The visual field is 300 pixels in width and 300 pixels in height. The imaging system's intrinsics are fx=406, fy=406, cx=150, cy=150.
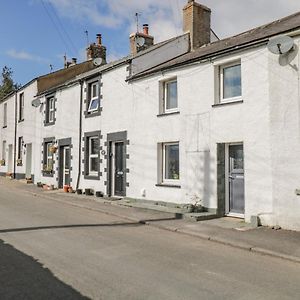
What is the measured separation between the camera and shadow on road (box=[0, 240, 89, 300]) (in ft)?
17.6

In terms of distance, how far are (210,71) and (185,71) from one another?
1167mm

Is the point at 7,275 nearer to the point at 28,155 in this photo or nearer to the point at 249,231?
the point at 249,231

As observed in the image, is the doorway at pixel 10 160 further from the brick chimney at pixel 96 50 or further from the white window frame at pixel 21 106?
the brick chimney at pixel 96 50

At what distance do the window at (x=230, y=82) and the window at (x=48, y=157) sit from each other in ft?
39.6

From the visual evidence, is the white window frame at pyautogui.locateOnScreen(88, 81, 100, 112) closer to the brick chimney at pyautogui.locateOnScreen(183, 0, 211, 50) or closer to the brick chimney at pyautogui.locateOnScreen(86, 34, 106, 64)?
the brick chimney at pyautogui.locateOnScreen(183, 0, 211, 50)

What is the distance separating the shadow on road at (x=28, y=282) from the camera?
5.36m

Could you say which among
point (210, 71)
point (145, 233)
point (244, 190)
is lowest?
point (145, 233)

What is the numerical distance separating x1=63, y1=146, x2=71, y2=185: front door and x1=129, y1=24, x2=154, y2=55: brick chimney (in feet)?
21.2

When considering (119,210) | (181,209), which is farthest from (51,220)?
(181,209)

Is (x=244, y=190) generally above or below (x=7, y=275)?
above

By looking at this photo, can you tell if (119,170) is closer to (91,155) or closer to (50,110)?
(91,155)

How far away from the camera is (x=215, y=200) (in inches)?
484

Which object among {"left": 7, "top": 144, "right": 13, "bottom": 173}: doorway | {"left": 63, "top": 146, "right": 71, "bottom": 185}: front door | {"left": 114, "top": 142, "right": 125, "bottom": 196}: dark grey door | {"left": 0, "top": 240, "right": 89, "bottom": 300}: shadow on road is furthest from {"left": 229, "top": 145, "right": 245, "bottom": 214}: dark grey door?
{"left": 7, "top": 144, "right": 13, "bottom": 173}: doorway

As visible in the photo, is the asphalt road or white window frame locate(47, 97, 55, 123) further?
white window frame locate(47, 97, 55, 123)
